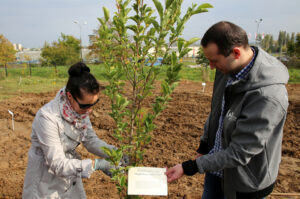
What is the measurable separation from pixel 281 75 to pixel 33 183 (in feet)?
6.50

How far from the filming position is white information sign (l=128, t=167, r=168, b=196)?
1434 mm

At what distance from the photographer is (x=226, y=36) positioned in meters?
1.34

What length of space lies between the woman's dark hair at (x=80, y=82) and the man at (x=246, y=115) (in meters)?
0.82

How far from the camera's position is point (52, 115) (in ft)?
5.48

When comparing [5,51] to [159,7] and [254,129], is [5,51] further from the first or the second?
[254,129]

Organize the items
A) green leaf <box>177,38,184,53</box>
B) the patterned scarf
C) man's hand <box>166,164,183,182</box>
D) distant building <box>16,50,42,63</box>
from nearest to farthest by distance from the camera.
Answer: green leaf <box>177,38,184,53</box>, man's hand <box>166,164,183,182</box>, the patterned scarf, distant building <box>16,50,42,63</box>

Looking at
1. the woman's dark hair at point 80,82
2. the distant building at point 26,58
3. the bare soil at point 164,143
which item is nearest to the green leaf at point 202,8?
the woman's dark hair at point 80,82

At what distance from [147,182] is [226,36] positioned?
1033 millimetres

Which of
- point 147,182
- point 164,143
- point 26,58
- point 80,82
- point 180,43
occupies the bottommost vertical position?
point 164,143

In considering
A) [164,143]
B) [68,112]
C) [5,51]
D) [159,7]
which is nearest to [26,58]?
[5,51]

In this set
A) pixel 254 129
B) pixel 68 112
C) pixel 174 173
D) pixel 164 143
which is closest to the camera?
pixel 254 129

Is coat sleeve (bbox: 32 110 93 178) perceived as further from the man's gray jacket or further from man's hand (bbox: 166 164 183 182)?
the man's gray jacket

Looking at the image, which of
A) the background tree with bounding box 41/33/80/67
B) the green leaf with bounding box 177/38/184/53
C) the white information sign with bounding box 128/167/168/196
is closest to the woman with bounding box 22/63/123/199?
the white information sign with bounding box 128/167/168/196

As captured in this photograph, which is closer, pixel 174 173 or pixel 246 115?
pixel 246 115
